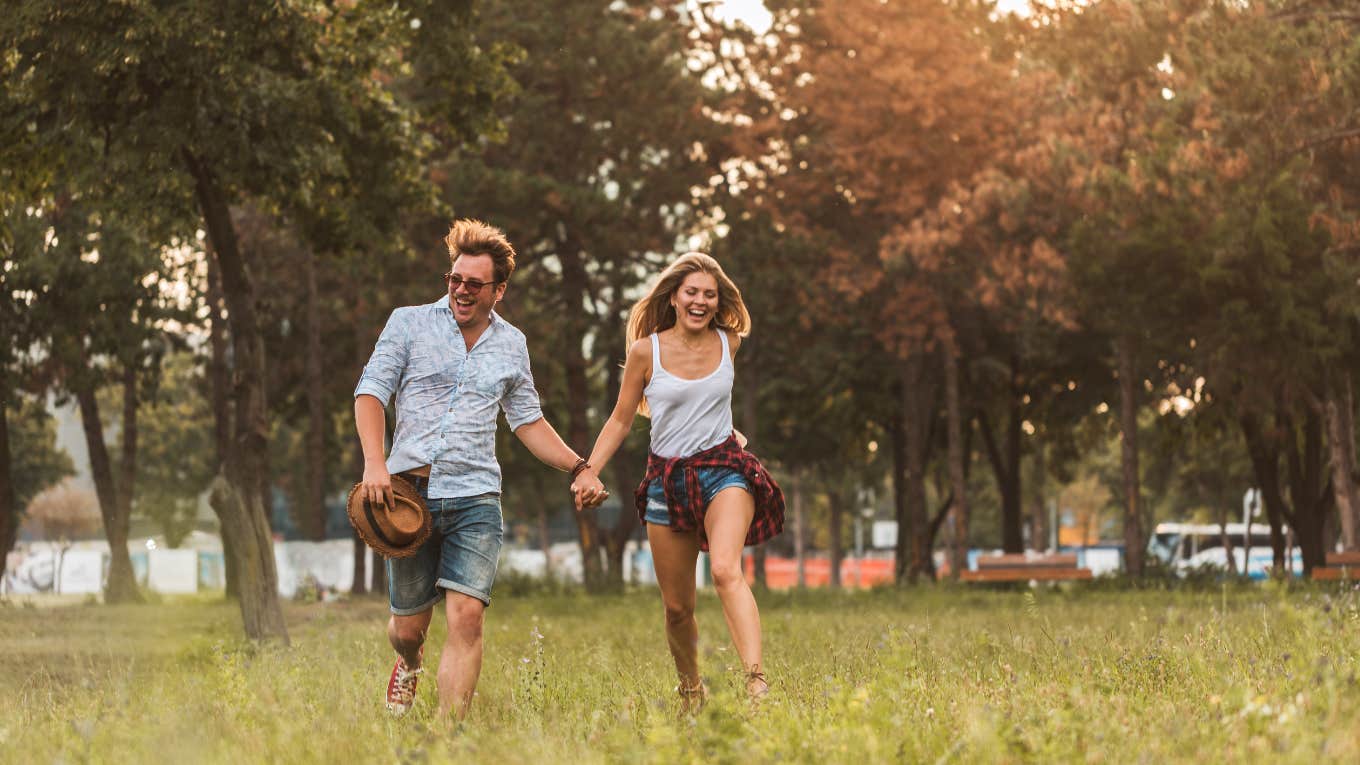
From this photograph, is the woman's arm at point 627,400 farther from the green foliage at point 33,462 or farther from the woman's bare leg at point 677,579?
the green foliage at point 33,462

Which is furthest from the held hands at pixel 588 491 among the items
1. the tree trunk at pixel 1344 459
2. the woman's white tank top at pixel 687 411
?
the tree trunk at pixel 1344 459

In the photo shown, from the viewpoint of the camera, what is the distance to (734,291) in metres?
7.98

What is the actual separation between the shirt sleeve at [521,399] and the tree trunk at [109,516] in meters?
24.5

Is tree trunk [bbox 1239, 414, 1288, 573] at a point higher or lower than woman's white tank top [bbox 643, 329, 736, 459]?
higher

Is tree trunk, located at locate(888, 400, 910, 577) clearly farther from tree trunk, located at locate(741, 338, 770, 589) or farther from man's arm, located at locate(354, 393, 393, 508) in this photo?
man's arm, located at locate(354, 393, 393, 508)

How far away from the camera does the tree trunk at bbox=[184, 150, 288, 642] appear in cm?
1526

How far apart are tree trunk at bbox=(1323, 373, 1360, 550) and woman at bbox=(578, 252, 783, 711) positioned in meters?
22.8

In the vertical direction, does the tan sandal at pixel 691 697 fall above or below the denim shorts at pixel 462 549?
below

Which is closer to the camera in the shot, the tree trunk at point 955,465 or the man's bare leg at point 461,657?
the man's bare leg at point 461,657

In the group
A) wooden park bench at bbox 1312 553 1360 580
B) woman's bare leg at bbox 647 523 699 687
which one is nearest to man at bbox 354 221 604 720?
woman's bare leg at bbox 647 523 699 687

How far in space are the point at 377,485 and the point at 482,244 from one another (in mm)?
1144

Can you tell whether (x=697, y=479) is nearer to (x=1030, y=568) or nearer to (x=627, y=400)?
(x=627, y=400)

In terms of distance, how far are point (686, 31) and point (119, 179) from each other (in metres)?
17.3

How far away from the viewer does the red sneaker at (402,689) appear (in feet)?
23.7
